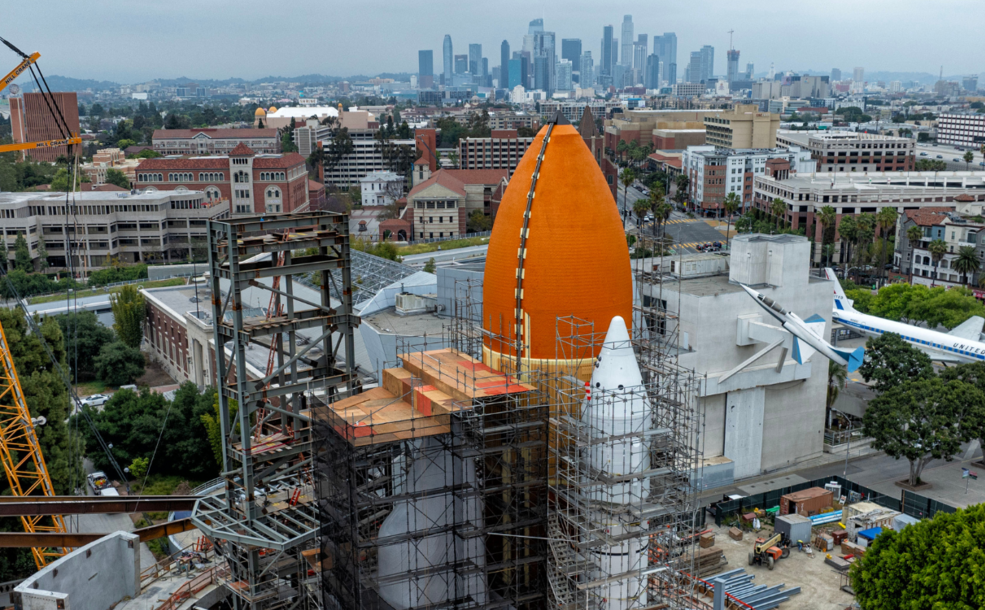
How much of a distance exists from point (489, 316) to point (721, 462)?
90.2 feet

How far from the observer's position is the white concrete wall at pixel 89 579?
34500 millimetres

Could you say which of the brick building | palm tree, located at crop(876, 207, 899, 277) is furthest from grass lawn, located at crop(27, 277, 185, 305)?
palm tree, located at crop(876, 207, 899, 277)

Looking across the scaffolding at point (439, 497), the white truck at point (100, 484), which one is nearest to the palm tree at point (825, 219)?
the white truck at point (100, 484)

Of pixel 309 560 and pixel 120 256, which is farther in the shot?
pixel 120 256

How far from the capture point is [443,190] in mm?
152875

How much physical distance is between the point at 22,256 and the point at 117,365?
1938 inches

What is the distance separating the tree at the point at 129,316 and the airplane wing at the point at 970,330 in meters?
77.9

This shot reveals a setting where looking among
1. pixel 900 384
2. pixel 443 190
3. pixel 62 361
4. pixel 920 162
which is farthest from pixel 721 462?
pixel 920 162

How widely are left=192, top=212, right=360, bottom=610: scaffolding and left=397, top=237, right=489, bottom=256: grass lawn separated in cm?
9762

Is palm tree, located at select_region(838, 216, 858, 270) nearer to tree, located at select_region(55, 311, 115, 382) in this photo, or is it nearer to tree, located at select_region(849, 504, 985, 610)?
tree, located at select_region(55, 311, 115, 382)

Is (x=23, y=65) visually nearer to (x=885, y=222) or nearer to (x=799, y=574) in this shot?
(x=799, y=574)

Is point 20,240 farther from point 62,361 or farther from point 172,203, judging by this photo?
point 62,361

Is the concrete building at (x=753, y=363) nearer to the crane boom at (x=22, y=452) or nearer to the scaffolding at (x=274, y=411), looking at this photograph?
the scaffolding at (x=274, y=411)

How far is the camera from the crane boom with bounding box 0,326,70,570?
50.6 metres
